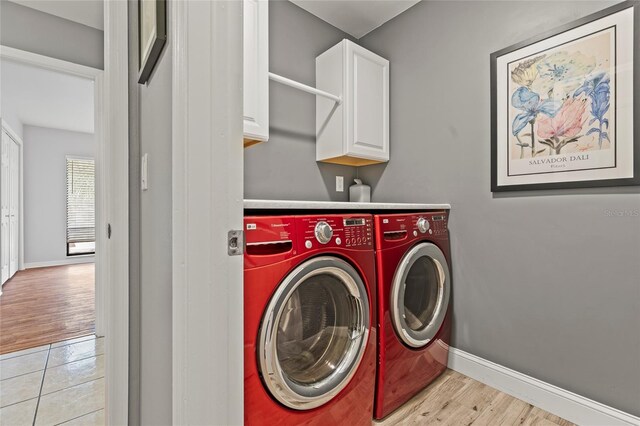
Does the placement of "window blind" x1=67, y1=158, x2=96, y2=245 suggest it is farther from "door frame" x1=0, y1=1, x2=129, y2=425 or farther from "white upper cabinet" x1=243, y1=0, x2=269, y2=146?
"door frame" x1=0, y1=1, x2=129, y2=425

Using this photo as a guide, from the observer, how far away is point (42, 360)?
6.77 ft

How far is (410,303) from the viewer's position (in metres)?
1.67

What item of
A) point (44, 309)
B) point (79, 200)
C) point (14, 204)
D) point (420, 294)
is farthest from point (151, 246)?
point (79, 200)

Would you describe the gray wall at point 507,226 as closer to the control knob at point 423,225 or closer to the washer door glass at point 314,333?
the control knob at point 423,225

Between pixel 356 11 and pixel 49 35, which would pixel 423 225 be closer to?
pixel 356 11

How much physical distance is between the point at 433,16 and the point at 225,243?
2.22m

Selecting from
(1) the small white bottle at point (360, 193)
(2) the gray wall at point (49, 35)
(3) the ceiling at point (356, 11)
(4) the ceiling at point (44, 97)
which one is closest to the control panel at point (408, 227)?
(1) the small white bottle at point (360, 193)

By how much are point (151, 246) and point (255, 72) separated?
1.21 metres

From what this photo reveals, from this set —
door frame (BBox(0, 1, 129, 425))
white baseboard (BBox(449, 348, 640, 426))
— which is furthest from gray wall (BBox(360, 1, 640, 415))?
door frame (BBox(0, 1, 129, 425))

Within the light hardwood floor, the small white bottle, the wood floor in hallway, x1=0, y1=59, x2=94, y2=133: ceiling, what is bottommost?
the light hardwood floor

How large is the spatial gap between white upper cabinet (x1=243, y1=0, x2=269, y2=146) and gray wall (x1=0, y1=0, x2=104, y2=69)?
1.46m

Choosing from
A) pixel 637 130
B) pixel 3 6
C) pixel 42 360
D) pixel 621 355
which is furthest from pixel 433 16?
pixel 42 360

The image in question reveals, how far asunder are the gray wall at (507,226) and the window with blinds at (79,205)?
6.28m

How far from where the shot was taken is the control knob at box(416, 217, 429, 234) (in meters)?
1.69
